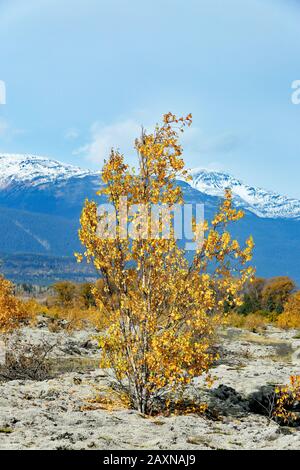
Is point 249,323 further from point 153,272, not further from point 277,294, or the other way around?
point 153,272

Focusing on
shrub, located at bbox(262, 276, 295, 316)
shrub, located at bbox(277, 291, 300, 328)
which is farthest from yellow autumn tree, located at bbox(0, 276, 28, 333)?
shrub, located at bbox(262, 276, 295, 316)

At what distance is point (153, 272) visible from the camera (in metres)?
16.1

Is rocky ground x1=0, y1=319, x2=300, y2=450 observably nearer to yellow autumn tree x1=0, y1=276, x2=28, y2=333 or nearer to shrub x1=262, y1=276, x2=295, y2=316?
yellow autumn tree x1=0, y1=276, x2=28, y2=333

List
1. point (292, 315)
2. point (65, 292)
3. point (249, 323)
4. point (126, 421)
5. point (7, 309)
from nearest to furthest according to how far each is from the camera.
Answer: point (126, 421) → point (7, 309) → point (292, 315) → point (249, 323) → point (65, 292)

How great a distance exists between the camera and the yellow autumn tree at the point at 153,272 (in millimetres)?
15578

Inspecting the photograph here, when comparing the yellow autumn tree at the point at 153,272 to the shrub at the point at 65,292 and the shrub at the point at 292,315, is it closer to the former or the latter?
the shrub at the point at 292,315

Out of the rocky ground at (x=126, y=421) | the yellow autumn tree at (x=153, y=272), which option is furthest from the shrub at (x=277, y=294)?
the yellow autumn tree at (x=153, y=272)

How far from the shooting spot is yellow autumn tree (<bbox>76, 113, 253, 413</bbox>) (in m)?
15.6

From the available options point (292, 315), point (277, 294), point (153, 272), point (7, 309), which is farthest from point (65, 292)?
point (153, 272)

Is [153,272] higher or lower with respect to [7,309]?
higher

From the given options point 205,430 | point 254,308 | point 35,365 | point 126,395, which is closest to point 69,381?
point 35,365

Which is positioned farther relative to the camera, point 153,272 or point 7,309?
point 7,309

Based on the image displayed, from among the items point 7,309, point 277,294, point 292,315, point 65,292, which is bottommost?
point 277,294

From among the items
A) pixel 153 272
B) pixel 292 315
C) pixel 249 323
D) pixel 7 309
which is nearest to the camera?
pixel 153 272
